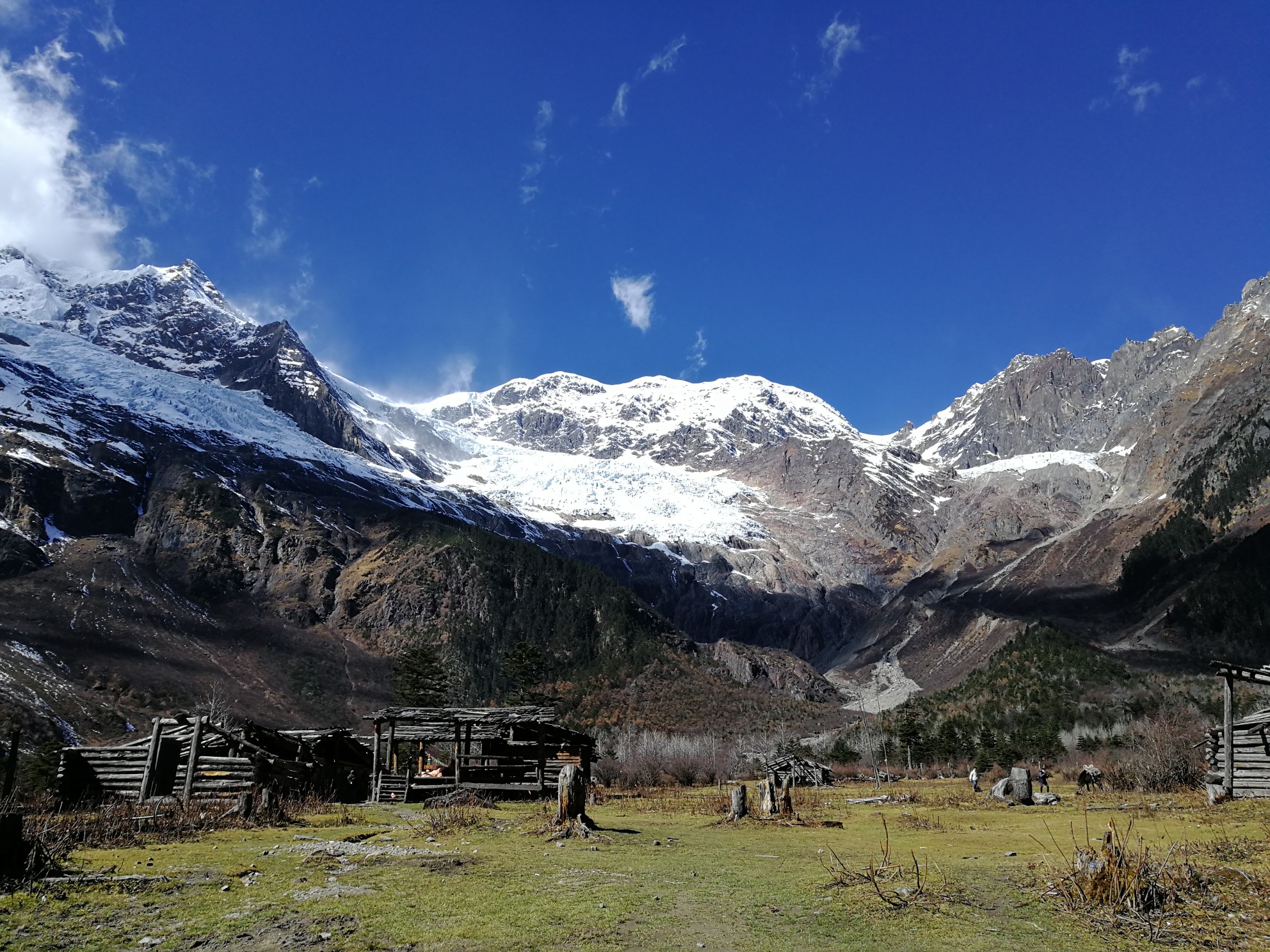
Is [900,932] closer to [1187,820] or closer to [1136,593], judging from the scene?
[1187,820]

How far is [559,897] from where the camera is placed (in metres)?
11.3

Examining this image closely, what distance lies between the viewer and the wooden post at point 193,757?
23.7 metres

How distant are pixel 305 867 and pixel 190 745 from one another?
14.2 m

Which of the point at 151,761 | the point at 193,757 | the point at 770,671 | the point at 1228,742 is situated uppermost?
the point at 770,671

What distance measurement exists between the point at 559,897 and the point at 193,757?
18.1 m

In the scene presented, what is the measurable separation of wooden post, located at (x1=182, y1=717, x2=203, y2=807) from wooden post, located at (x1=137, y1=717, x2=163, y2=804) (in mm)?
948

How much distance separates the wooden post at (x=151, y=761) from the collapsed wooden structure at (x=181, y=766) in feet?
0.07

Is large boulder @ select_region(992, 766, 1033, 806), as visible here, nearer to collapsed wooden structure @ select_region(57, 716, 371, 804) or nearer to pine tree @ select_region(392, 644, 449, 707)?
collapsed wooden structure @ select_region(57, 716, 371, 804)

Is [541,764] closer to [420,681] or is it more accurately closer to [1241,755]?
[1241,755]

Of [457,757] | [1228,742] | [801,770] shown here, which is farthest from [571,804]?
[801,770]

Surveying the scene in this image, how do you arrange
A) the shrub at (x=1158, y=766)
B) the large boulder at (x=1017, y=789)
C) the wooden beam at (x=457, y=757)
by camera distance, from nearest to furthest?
1. the large boulder at (x=1017, y=789)
2. the shrub at (x=1158, y=766)
3. the wooden beam at (x=457, y=757)

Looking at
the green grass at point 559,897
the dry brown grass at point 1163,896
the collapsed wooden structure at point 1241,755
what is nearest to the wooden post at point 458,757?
the green grass at point 559,897

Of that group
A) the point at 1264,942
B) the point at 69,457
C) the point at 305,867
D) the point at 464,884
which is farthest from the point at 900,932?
the point at 69,457

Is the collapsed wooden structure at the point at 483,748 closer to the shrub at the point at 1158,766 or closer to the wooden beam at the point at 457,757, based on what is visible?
the wooden beam at the point at 457,757
